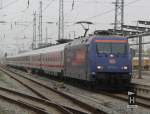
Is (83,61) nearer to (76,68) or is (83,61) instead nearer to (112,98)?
(76,68)

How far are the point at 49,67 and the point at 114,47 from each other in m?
16.9

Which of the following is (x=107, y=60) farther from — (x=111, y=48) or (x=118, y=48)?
(x=118, y=48)

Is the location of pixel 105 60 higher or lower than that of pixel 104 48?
lower

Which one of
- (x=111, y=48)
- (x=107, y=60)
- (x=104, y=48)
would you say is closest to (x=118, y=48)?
(x=111, y=48)

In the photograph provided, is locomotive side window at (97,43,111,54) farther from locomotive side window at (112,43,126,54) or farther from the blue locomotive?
locomotive side window at (112,43,126,54)

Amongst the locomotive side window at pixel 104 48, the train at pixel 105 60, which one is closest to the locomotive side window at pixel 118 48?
the train at pixel 105 60

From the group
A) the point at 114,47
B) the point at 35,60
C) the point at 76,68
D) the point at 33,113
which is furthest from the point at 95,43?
the point at 35,60

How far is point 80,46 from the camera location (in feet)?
80.5

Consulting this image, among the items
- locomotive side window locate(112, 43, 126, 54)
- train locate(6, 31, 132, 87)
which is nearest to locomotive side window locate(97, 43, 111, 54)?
train locate(6, 31, 132, 87)

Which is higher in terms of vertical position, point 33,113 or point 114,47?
point 114,47

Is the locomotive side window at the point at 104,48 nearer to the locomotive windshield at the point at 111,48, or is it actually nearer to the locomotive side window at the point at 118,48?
the locomotive windshield at the point at 111,48

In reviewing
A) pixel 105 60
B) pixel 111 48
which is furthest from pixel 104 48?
pixel 105 60

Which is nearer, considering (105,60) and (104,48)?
(105,60)

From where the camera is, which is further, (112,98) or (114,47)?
(114,47)
